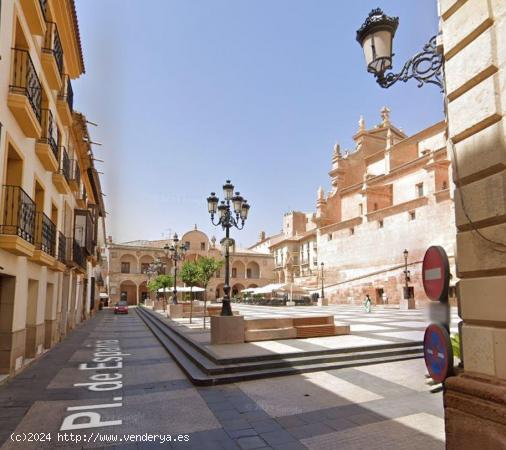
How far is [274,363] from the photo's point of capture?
7777 millimetres

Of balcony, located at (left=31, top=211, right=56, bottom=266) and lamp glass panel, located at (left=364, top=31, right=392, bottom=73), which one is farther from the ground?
lamp glass panel, located at (left=364, top=31, right=392, bottom=73)

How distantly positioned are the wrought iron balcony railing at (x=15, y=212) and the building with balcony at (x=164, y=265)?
41792 millimetres

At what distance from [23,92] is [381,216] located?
3783 centimetres

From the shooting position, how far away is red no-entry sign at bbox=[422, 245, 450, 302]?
130 inches

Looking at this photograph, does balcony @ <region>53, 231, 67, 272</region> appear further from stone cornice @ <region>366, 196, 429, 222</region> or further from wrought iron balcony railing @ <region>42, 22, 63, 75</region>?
stone cornice @ <region>366, 196, 429, 222</region>

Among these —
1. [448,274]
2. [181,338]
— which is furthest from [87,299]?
[448,274]

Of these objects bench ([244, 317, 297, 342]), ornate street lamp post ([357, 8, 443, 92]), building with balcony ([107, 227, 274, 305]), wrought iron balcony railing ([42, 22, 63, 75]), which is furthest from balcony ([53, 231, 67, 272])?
building with balcony ([107, 227, 274, 305])

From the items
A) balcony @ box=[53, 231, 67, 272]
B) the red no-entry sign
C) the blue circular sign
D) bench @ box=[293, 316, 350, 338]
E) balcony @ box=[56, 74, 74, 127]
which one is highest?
balcony @ box=[56, 74, 74, 127]

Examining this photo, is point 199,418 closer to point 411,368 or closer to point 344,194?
point 411,368

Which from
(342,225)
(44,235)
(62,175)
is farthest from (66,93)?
(342,225)

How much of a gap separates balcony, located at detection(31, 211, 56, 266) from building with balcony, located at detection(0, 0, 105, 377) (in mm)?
21

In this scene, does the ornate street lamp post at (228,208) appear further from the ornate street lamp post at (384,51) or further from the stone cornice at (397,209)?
the stone cornice at (397,209)

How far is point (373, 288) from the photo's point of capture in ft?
123

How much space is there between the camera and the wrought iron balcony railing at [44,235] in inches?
351
